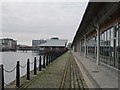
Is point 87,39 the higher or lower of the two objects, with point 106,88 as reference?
higher

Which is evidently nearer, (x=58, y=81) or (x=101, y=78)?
(x=101, y=78)

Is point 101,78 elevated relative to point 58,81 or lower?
elevated

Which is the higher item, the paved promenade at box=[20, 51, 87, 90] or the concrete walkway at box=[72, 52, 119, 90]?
the concrete walkway at box=[72, 52, 119, 90]

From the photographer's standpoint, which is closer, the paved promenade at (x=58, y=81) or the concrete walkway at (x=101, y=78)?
the concrete walkway at (x=101, y=78)

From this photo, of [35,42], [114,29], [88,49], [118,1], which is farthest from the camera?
[35,42]

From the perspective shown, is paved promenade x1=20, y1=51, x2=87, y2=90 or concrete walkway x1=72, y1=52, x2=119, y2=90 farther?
paved promenade x1=20, y1=51, x2=87, y2=90

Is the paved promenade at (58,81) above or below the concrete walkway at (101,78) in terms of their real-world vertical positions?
below

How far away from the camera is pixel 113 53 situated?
1627cm

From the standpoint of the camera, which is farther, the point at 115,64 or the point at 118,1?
the point at 115,64

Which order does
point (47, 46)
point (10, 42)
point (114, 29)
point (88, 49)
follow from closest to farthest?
point (114, 29)
point (88, 49)
point (47, 46)
point (10, 42)

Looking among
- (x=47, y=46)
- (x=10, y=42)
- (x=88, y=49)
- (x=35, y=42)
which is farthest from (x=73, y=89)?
(x=35, y=42)

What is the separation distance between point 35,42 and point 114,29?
5586 inches

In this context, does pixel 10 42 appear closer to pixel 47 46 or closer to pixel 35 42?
pixel 47 46

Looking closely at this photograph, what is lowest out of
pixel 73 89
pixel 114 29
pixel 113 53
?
pixel 73 89
